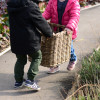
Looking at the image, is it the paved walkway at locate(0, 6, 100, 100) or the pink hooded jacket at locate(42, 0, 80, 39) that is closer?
the paved walkway at locate(0, 6, 100, 100)

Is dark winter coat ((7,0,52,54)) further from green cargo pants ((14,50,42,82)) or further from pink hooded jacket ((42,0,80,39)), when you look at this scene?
pink hooded jacket ((42,0,80,39))

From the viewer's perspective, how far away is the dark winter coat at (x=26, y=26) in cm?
406

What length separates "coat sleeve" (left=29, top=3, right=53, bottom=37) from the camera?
4062mm

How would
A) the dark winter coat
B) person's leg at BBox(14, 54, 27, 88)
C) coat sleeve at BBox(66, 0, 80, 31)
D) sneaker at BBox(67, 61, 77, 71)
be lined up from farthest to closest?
1. sneaker at BBox(67, 61, 77, 71)
2. coat sleeve at BBox(66, 0, 80, 31)
3. person's leg at BBox(14, 54, 27, 88)
4. the dark winter coat

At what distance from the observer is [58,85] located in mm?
4801

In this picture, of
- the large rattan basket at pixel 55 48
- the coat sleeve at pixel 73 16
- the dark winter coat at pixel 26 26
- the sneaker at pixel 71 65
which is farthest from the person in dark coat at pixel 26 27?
the sneaker at pixel 71 65

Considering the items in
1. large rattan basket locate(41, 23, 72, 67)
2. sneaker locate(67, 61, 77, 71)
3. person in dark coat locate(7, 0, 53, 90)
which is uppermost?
person in dark coat locate(7, 0, 53, 90)

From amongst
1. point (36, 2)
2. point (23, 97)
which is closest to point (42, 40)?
point (36, 2)

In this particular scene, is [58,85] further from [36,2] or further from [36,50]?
[36,2]

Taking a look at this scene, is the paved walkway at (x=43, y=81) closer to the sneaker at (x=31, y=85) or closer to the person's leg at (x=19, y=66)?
the sneaker at (x=31, y=85)

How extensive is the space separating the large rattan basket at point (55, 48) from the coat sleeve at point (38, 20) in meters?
0.19

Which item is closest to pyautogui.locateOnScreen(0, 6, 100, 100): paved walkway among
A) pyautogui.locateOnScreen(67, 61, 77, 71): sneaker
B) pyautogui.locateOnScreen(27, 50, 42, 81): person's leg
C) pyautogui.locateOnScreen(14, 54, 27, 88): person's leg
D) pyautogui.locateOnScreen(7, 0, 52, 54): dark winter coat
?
pyautogui.locateOnScreen(67, 61, 77, 71): sneaker

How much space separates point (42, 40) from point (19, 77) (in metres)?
0.70

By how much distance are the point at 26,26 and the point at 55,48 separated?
650 mm
